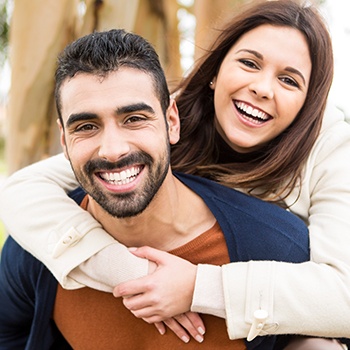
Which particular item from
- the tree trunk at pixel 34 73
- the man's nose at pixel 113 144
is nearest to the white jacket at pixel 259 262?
the man's nose at pixel 113 144

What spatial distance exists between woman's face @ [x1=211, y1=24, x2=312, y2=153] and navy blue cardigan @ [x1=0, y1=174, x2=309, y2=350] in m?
0.26

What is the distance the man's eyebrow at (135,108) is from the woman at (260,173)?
350 mm

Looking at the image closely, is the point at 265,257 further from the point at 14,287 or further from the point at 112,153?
the point at 14,287

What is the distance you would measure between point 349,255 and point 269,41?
71 cm

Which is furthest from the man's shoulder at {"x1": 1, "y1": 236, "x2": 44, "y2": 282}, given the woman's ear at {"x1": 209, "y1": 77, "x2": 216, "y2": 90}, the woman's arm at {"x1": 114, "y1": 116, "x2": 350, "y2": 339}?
the woman's ear at {"x1": 209, "y1": 77, "x2": 216, "y2": 90}

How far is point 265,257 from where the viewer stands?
184 centimetres

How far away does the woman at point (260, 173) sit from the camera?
171 centimetres

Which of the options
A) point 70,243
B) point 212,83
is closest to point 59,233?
point 70,243

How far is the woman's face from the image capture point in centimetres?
210

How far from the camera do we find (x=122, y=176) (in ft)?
5.66

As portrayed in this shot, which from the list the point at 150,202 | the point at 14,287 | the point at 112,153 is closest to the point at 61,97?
the point at 112,153

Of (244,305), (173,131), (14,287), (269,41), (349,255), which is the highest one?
(269,41)

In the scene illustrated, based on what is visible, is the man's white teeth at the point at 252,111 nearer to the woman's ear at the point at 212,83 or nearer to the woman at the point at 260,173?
the woman at the point at 260,173

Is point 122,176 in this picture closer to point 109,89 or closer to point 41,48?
point 109,89
